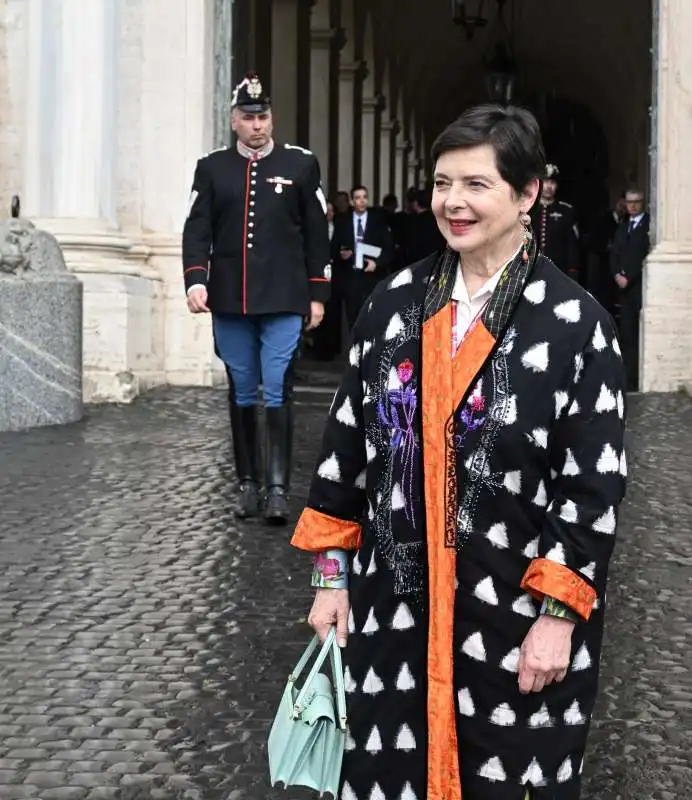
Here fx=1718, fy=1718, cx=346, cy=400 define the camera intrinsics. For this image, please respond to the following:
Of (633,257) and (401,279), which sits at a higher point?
(401,279)

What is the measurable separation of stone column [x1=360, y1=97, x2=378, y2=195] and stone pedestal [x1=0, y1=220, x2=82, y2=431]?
19.4m

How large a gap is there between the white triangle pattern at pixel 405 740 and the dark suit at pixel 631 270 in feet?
36.1

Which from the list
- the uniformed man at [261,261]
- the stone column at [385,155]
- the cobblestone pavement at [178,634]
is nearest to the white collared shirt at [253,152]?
the uniformed man at [261,261]

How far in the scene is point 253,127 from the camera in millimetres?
6758

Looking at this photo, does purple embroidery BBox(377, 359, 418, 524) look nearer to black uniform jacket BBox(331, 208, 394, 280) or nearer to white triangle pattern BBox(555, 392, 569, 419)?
white triangle pattern BBox(555, 392, 569, 419)

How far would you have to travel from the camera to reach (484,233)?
8.62ft

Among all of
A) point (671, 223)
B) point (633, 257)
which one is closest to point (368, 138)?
point (633, 257)

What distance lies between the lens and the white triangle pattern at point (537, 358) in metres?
2.57

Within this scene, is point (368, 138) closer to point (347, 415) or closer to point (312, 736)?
point (347, 415)

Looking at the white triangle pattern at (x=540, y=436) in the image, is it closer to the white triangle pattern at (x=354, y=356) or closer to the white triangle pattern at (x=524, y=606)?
the white triangle pattern at (x=524, y=606)

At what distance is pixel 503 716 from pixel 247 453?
14.7 ft

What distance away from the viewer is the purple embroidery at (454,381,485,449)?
2.56 meters

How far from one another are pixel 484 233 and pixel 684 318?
407 inches

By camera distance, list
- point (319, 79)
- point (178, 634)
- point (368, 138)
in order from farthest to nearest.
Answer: point (368, 138), point (319, 79), point (178, 634)
